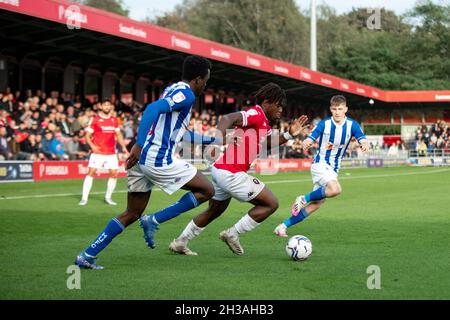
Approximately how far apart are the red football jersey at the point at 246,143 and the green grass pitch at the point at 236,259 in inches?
42.3

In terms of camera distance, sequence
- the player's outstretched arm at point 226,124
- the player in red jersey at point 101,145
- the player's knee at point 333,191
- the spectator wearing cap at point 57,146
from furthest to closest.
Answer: the spectator wearing cap at point 57,146, the player in red jersey at point 101,145, the player's knee at point 333,191, the player's outstretched arm at point 226,124

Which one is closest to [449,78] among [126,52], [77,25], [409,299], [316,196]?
[126,52]

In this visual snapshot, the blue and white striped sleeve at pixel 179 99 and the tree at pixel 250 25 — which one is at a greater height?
the tree at pixel 250 25

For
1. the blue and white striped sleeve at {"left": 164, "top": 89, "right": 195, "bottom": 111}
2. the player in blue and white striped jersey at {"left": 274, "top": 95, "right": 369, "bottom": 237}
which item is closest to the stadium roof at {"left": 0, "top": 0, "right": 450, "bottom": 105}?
the player in blue and white striped jersey at {"left": 274, "top": 95, "right": 369, "bottom": 237}

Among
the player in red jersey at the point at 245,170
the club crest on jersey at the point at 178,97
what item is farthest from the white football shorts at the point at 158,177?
the player in red jersey at the point at 245,170

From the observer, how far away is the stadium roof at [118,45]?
23203 millimetres

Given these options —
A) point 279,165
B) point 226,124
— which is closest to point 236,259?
point 226,124

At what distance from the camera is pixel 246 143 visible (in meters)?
8.54

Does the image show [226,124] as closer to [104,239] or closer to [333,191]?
[104,239]

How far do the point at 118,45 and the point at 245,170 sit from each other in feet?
69.1

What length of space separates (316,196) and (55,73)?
72.6ft

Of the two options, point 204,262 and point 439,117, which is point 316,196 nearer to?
point 204,262

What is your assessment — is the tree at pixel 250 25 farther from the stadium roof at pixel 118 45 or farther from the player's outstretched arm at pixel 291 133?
the player's outstretched arm at pixel 291 133

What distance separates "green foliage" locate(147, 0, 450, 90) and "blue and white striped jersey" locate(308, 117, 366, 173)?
68.5 m
